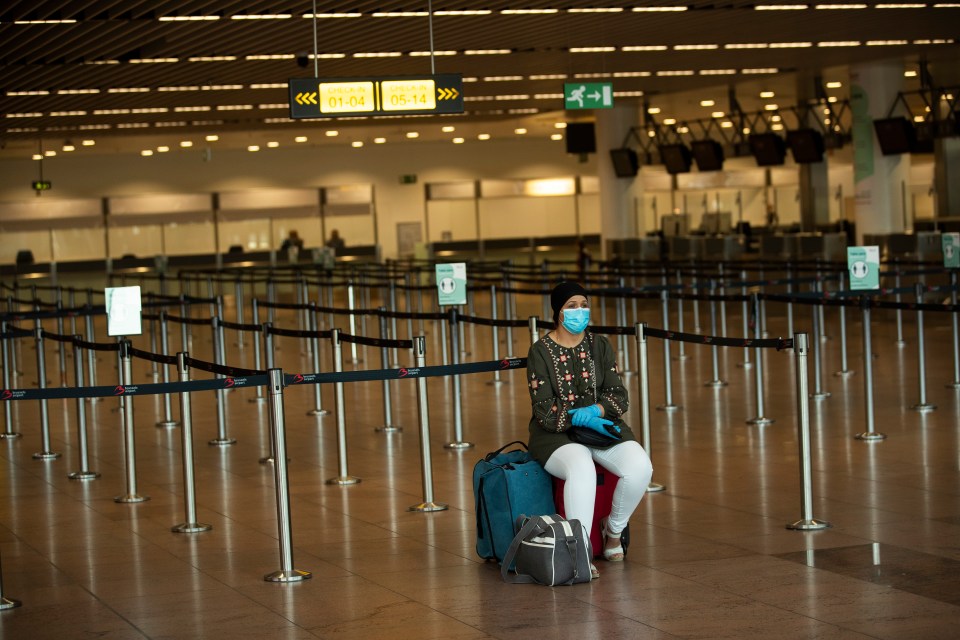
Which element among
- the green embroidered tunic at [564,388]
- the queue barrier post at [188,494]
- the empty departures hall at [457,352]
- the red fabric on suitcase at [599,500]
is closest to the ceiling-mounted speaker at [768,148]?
the empty departures hall at [457,352]

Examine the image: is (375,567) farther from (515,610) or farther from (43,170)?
(43,170)

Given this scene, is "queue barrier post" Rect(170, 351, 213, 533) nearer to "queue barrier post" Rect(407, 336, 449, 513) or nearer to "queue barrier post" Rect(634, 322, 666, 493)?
"queue barrier post" Rect(407, 336, 449, 513)

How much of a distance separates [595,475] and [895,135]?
17.8 meters

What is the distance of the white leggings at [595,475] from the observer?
6.57 m

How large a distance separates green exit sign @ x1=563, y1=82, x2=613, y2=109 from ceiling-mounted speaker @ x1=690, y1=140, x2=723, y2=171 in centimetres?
1052

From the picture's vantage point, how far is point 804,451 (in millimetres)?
7375

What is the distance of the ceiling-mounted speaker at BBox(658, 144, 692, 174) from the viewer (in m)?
29.8

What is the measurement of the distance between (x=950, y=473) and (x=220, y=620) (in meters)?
5.03

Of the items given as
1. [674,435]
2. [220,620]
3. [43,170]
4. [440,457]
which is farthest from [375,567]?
[43,170]

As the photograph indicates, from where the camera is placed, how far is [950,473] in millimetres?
8781

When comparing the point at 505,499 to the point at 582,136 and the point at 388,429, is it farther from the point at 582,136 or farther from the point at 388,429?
the point at 582,136

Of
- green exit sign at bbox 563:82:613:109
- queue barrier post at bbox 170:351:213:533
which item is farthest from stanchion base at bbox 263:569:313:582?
green exit sign at bbox 563:82:613:109

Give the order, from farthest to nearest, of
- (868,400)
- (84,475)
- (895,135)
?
(895,135)
(868,400)
(84,475)

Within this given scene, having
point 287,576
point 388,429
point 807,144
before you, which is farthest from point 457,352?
point 807,144
